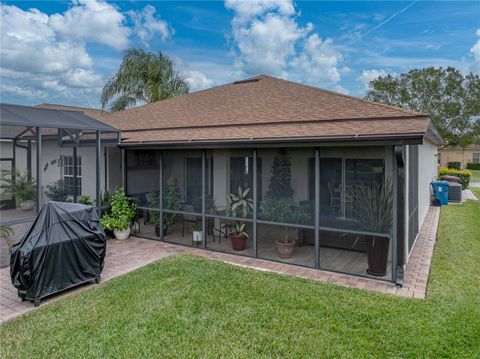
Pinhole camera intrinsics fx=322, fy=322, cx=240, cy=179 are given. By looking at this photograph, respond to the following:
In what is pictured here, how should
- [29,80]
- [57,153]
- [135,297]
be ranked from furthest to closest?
[29,80]
[57,153]
[135,297]

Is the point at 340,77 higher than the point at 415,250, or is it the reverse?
the point at 340,77

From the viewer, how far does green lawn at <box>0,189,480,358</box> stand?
12.3 ft

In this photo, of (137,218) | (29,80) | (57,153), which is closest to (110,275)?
(137,218)

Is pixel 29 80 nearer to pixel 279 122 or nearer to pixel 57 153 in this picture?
pixel 57 153

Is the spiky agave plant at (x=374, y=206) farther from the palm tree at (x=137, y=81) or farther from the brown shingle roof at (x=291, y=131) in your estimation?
the palm tree at (x=137, y=81)

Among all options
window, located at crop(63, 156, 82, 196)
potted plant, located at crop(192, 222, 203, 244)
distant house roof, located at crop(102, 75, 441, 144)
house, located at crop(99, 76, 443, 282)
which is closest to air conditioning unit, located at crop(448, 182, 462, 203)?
house, located at crop(99, 76, 443, 282)

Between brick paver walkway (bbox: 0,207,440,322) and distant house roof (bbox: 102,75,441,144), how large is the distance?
2.60 metres

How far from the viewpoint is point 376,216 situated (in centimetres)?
586

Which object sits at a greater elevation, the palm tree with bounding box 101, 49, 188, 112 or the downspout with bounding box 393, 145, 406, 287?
the palm tree with bounding box 101, 49, 188, 112

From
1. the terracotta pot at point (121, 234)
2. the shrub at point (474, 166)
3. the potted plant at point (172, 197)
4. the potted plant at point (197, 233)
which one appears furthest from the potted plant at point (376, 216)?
the shrub at point (474, 166)

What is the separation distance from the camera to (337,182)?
6.20 meters

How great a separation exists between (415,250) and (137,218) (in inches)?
287

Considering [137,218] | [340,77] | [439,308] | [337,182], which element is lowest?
[439,308]

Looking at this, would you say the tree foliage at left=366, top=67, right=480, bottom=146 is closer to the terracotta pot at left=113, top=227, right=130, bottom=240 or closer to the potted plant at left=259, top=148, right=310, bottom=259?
the potted plant at left=259, top=148, right=310, bottom=259
